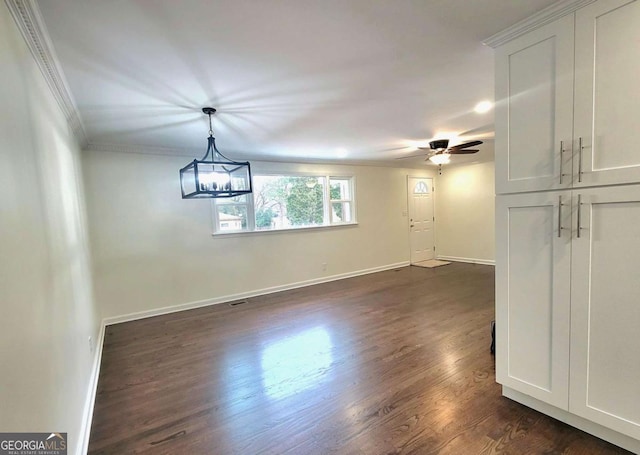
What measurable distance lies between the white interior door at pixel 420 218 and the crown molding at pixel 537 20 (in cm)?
542

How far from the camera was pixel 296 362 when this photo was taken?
283cm

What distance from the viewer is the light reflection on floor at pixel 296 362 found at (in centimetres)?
245

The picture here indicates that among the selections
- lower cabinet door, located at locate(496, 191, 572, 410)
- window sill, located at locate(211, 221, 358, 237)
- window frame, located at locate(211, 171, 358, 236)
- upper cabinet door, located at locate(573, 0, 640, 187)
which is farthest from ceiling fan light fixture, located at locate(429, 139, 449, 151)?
upper cabinet door, located at locate(573, 0, 640, 187)

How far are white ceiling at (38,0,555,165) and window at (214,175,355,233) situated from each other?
165 centimetres

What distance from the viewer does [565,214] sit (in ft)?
5.58

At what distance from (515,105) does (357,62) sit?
103cm

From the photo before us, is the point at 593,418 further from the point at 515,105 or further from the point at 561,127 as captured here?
the point at 515,105

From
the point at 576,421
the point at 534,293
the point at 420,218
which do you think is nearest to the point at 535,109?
the point at 534,293

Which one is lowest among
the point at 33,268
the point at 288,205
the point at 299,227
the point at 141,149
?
the point at 299,227

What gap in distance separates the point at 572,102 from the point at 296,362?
274 centimetres

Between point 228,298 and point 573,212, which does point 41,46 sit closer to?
point 573,212

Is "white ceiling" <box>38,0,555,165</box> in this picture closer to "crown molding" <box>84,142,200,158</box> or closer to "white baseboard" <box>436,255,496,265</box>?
"crown molding" <box>84,142,200,158</box>

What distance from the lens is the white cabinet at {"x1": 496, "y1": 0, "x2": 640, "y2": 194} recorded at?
1466 millimetres

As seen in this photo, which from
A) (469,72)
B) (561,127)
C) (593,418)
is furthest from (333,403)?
(469,72)
